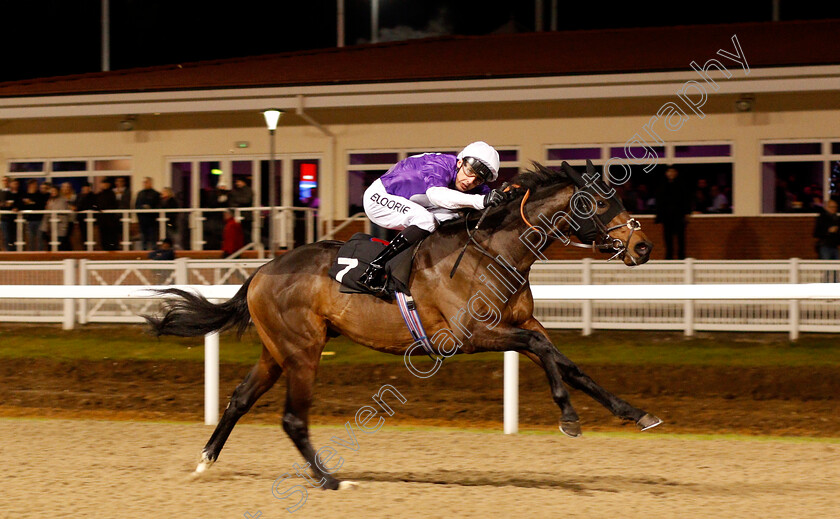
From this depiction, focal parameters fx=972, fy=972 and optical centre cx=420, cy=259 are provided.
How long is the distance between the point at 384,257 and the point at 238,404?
1.17 meters

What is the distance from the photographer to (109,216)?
47.9ft

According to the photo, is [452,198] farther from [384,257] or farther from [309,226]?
[309,226]

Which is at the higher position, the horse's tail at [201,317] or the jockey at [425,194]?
the jockey at [425,194]

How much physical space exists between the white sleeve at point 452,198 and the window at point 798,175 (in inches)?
392

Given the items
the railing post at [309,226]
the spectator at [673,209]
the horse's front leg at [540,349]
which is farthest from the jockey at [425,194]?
the railing post at [309,226]

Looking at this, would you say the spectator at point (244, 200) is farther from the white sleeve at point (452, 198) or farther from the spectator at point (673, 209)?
the white sleeve at point (452, 198)

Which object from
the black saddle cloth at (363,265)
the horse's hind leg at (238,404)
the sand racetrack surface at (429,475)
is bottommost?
the sand racetrack surface at (429,475)

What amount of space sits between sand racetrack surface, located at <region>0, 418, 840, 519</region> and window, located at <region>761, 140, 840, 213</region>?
27.3 ft

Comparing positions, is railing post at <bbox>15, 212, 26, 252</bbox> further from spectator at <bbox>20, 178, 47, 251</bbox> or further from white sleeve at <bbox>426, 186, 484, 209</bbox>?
white sleeve at <bbox>426, 186, 484, 209</bbox>

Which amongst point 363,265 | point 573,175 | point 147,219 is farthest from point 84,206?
point 573,175

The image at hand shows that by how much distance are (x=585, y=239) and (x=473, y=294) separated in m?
0.63

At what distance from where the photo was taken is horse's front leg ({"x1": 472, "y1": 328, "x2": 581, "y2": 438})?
4.57 m

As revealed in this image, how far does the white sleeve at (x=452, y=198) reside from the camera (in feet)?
16.4

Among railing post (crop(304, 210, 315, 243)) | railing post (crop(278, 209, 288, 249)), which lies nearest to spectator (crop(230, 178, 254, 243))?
railing post (crop(278, 209, 288, 249))
